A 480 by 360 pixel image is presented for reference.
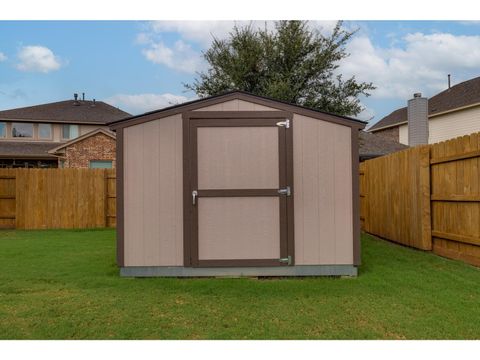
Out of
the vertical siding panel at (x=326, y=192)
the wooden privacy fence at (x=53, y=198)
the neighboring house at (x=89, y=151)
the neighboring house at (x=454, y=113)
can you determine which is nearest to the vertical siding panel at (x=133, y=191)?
the vertical siding panel at (x=326, y=192)

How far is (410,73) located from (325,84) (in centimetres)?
633

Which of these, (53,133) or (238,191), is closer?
(238,191)

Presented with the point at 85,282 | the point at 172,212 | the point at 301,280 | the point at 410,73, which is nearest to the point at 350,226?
the point at 301,280

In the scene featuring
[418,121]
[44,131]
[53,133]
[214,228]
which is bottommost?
[214,228]

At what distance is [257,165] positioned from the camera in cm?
532

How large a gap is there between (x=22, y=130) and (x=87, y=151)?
7057mm

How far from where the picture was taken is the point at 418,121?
927cm

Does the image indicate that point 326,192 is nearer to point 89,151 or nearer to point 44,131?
point 89,151

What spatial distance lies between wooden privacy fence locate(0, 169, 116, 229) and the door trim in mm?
7030

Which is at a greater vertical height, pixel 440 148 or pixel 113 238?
pixel 440 148

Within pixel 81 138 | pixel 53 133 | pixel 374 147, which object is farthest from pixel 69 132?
pixel 374 147

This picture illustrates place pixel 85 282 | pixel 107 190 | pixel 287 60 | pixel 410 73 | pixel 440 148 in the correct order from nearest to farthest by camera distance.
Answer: pixel 85 282
pixel 440 148
pixel 107 190
pixel 287 60
pixel 410 73

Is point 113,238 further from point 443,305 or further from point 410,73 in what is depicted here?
point 410,73

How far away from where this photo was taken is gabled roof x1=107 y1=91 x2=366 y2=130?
209 inches
